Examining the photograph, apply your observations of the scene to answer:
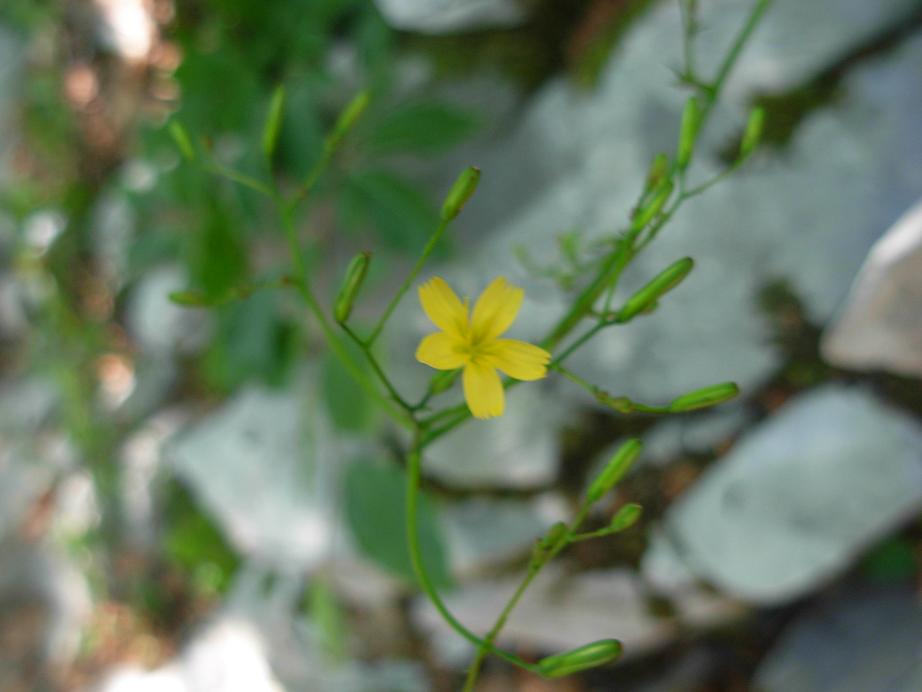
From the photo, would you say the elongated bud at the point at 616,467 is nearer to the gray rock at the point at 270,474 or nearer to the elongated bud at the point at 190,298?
the elongated bud at the point at 190,298

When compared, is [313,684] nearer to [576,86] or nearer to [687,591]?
[687,591]

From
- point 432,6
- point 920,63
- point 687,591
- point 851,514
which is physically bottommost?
point 687,591

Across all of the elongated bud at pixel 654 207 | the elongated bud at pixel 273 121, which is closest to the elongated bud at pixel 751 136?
the elongated bud at pixel 654 207

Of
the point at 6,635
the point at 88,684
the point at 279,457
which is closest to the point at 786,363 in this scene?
the point at 279,457

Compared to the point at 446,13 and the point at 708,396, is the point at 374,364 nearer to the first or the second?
the point at 708,396

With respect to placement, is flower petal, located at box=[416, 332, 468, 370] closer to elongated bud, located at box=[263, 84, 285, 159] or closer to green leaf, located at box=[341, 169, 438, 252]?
elongated bud, located at box=[263, 84, 285, 159]

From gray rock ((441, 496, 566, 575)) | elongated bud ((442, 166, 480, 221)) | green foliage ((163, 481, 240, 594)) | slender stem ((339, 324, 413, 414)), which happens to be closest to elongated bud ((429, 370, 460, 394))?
slender stem ((339, 324, 413, 414))

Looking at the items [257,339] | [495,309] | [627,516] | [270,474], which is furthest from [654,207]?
[270,474]
